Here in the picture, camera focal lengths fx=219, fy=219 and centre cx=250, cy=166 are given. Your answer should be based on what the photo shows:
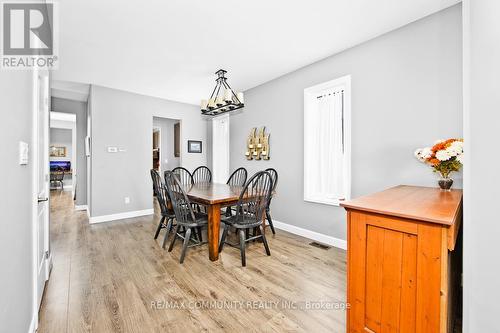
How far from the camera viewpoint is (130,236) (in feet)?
11.2

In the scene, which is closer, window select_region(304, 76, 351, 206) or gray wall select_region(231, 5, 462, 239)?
gray wall select_region(231, 5, 462, 239)

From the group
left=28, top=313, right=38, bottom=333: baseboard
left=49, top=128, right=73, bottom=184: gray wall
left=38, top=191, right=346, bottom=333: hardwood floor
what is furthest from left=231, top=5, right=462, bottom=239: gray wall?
left=49, top=128, right=73, bottom=184: gray wall

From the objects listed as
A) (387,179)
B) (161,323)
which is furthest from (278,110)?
(161,323)

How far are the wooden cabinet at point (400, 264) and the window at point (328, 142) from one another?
5.37 ft

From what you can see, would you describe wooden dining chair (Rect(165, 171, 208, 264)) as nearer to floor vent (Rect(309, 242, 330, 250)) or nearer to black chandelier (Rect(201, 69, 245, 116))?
black chandelier (Rect(201, 69, 245, 116))

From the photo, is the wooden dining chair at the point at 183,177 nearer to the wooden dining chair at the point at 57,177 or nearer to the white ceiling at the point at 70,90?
the white ceiling at the point at 70,90

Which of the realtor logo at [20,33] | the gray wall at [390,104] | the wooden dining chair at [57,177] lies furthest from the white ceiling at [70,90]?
the wooden dining chair at [57,177]

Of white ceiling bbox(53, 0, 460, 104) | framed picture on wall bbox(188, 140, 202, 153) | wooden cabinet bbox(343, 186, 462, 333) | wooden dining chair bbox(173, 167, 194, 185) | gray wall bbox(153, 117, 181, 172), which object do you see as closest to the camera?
wooden cabinet bbox(343, 186, 462, 333)

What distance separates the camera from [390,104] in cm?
A: 247

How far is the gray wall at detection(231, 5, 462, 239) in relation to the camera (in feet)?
6.88

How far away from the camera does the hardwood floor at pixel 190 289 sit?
159cm

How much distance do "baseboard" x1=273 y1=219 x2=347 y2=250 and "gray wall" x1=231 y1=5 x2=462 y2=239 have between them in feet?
0.21

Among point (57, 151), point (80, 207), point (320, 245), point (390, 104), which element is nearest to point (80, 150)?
point (80, 207)

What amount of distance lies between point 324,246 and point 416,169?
57.5 inches
